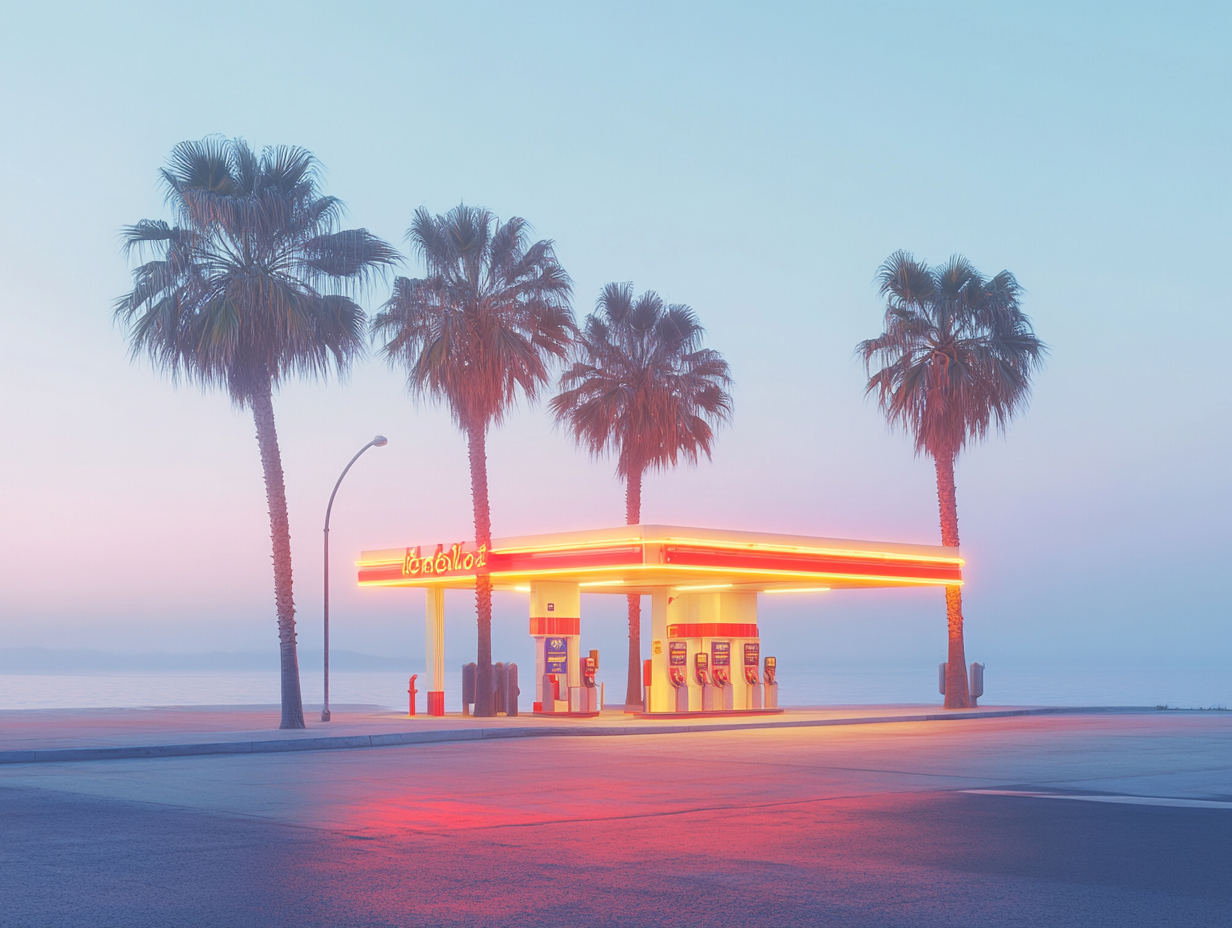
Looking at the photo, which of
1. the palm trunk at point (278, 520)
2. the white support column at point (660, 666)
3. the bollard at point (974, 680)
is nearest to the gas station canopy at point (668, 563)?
the white support column at point (660, 666)

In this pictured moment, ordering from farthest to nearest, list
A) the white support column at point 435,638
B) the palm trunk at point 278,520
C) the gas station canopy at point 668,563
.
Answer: the white support column at point 435,638 < the gas station canopy at point 668,563 < the palm trunk at point 278,520

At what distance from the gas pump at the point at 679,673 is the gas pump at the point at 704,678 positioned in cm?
28

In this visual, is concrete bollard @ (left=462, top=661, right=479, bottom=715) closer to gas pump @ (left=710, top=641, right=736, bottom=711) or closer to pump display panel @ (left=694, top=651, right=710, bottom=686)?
pump display panel @ (left=694, top=651, right=710, bottom=686)

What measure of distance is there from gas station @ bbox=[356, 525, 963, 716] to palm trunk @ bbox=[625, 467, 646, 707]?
298cm

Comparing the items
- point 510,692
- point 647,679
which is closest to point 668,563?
point 647,679

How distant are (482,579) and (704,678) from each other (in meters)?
6.28

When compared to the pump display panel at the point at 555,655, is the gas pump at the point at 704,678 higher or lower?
lower

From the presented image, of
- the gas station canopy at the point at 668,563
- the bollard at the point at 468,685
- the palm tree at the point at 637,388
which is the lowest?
the bollard at the point at 468,685

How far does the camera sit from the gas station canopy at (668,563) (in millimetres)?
29609

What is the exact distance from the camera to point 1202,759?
18.8 m

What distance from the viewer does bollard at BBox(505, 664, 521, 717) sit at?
32812 mm

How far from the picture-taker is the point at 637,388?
38.0 meters

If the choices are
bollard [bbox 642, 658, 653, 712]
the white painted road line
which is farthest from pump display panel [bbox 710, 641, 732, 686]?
the white painted road line

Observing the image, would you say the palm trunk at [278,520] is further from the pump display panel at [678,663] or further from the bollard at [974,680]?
the bollard at [974,680]
